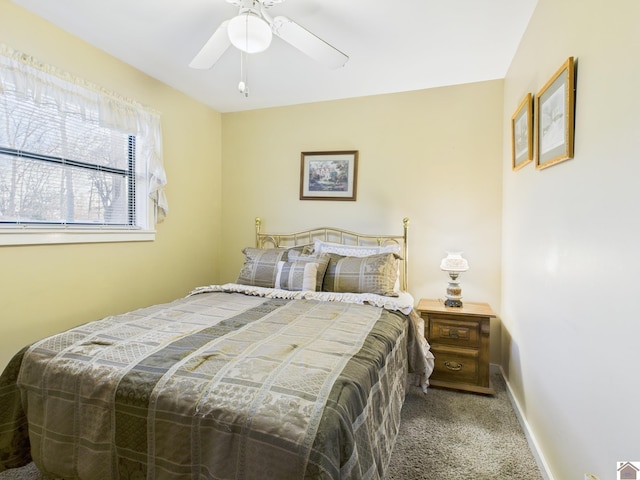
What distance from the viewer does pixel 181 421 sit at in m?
1.12

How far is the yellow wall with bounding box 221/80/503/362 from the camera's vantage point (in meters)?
2.92

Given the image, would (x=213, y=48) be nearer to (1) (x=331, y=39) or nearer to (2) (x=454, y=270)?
(1) (x=331, y=39)

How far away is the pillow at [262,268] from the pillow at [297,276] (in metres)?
0.07

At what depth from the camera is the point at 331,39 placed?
231cm

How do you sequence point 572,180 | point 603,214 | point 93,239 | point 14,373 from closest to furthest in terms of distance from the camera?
1. point 603,214
2. point 572,180
3. point 14,373
4. point 93,239

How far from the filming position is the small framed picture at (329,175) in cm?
331

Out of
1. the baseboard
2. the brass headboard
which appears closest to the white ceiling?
the brass headboard

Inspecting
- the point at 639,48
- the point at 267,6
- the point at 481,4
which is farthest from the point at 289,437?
the point at 481,4

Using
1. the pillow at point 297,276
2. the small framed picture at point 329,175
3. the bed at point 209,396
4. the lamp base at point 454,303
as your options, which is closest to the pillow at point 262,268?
the pillow at point 297,276

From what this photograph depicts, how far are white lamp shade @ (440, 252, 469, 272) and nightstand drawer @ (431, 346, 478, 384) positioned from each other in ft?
2.06

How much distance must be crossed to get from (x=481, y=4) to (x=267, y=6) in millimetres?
1243

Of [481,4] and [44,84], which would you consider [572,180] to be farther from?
[44,84]

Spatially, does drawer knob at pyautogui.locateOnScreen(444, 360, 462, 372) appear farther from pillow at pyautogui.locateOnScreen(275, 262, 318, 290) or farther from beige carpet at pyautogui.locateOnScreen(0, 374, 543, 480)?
pillow at pyautogui.locateOnScreen(275, 262, 318, 290)

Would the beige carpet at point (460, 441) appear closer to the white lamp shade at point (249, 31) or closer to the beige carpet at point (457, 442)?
the beige carpet at point (457, 442)
